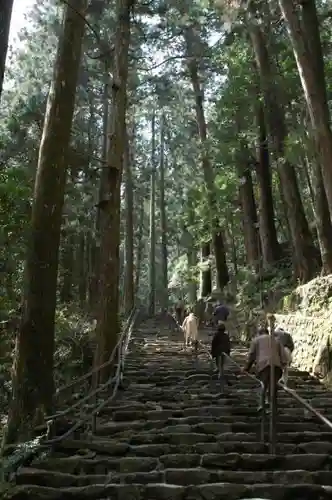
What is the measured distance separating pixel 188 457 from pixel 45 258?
3.36 metres

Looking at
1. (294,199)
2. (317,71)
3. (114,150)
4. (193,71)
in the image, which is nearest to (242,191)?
(193,71)

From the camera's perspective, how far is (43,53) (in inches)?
966

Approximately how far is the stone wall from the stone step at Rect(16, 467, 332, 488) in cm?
578

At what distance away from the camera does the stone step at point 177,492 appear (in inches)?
215

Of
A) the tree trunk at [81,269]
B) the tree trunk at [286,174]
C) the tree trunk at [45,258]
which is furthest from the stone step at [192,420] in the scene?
the tree trunk at [81,269]

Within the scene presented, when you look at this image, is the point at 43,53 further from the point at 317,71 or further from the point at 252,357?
the point at 252,357

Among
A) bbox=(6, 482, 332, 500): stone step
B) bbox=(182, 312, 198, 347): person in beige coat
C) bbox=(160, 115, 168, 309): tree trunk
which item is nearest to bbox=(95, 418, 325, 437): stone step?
bbox=(6, 482, 332, 500): stone step

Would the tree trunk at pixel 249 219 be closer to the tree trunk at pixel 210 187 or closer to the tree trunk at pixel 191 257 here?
the tree trunk at pixel 210 187

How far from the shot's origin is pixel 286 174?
17828mm

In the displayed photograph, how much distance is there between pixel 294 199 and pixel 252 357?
33.2ft

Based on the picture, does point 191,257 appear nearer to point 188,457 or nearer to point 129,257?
point 129,257

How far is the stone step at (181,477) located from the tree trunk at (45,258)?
1423mm

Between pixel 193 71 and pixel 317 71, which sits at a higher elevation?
pixel 193 71

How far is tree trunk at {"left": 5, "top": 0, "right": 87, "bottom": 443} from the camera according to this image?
775 centimetres
